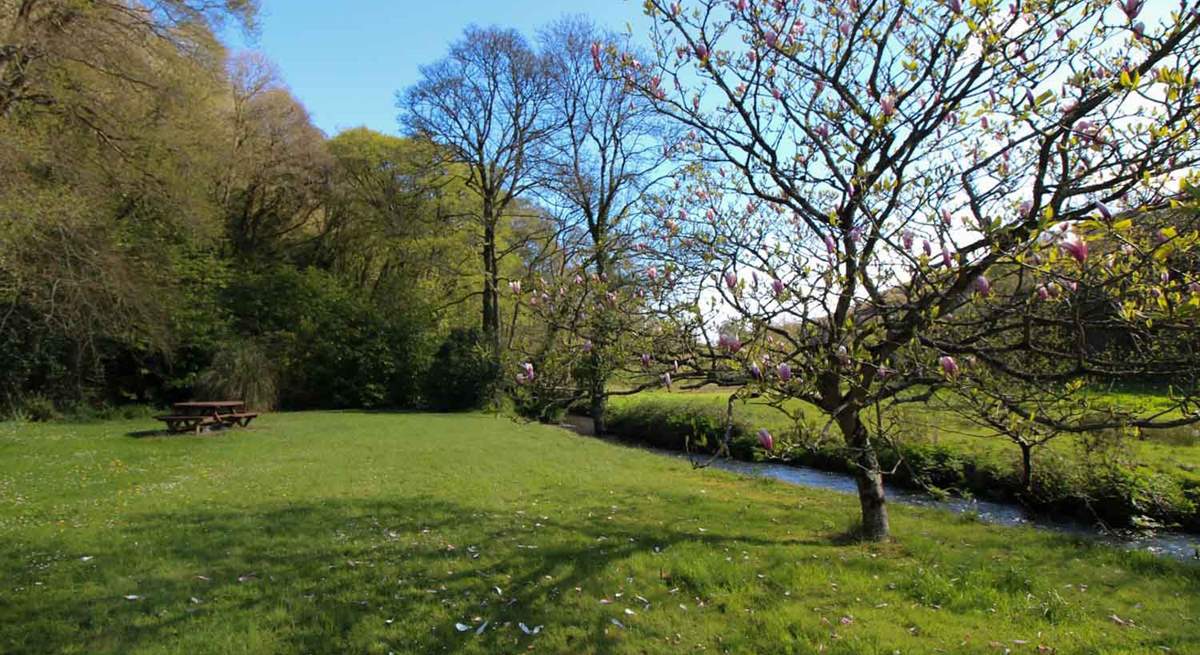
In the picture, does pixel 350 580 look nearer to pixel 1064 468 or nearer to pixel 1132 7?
pixel 1132 7

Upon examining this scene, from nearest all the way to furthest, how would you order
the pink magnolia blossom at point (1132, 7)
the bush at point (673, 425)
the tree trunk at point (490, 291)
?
the pink magnolia blossom at point (1132, 7) → the bush at point (673, 425) → the tree trunk at point (490, 291)

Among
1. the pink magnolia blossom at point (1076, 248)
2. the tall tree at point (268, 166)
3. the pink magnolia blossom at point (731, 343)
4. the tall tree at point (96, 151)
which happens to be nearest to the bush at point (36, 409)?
the tall tree at point (96, 151)

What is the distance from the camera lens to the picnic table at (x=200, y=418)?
15562mm

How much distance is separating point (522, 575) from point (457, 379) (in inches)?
834

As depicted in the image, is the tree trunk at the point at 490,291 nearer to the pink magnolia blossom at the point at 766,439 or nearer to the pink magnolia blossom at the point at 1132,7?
the pink magnolia blossom at the point at 766,439

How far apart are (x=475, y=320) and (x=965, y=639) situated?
91.6ft

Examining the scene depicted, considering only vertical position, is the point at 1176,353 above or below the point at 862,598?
above

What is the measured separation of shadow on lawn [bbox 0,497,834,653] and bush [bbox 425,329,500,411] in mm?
18331

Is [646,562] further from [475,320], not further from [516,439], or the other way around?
[475,320]

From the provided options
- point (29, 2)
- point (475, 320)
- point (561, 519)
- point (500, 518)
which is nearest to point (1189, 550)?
point (561, 519)

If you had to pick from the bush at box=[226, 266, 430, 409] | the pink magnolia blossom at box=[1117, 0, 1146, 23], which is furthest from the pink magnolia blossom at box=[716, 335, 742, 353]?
the bush at box=[226, 266, 430, 409]

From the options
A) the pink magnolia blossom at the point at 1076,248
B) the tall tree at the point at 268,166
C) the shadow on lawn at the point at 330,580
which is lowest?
the shadow on lawn at the point at 330,580

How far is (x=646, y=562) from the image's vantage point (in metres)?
5.84

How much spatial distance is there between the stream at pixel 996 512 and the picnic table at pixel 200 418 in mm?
12402
